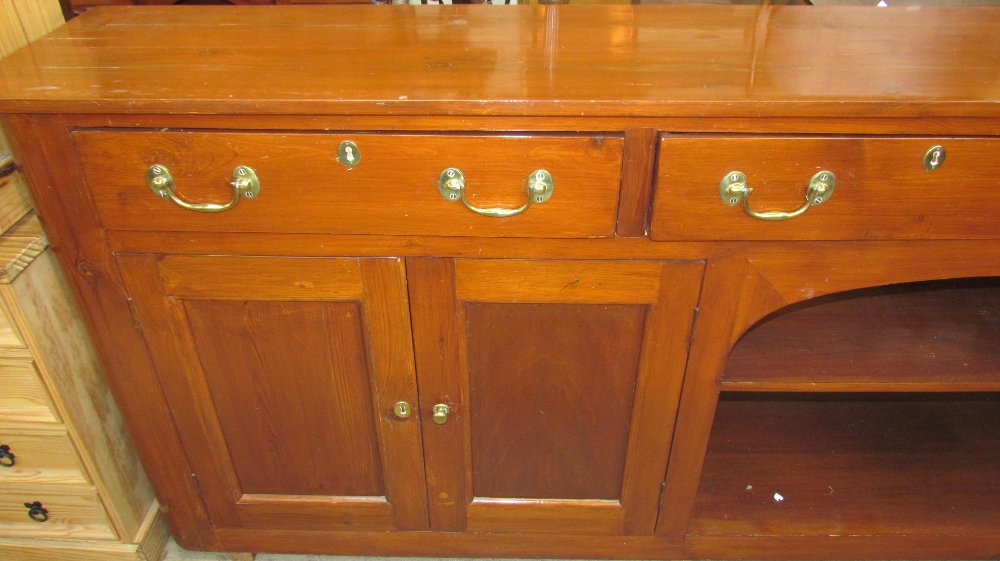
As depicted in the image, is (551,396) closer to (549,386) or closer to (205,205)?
(549,386)

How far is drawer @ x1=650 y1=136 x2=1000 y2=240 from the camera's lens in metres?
0.78

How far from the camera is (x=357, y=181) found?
2.67ft

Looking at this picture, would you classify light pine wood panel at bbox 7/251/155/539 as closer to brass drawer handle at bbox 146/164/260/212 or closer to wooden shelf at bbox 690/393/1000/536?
brass drawer handle at bbox 146/164/260/212

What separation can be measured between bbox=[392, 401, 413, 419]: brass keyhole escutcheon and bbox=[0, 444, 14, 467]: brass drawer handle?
0.60 meters

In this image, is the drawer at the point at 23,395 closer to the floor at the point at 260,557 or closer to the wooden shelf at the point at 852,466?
the floor at the point at 260,557

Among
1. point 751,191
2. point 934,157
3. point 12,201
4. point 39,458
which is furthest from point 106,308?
point 934,157

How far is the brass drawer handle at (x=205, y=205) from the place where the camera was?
0.81m

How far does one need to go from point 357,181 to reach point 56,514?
829 millimetres

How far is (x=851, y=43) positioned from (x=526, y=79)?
0.43 m

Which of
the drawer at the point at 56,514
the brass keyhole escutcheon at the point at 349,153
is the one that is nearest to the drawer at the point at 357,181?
the brass keyhole escutcheon at the point at 349,153

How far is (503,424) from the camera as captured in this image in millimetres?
1046

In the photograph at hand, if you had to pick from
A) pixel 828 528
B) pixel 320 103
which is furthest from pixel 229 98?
pixel 828 528

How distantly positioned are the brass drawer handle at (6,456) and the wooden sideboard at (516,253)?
21cm

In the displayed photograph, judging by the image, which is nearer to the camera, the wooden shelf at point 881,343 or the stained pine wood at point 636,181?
the stained pine wood at point 636,181
